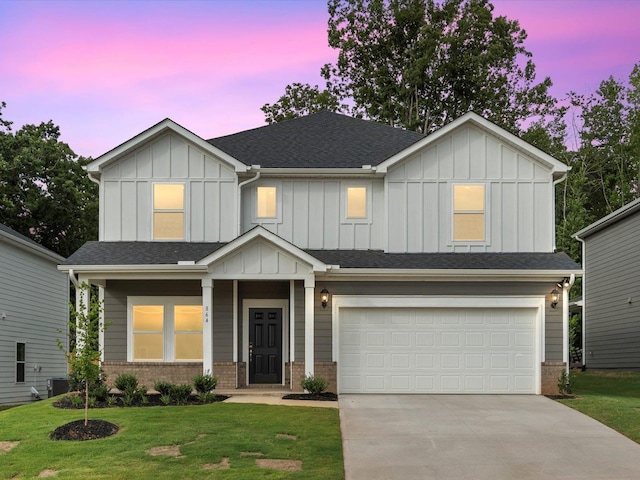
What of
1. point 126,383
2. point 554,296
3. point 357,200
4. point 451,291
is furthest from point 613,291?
point 126,383

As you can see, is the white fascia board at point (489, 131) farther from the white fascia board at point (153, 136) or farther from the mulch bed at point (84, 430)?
the mulch bed at point (84, 430)

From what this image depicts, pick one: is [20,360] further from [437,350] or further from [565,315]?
[565,315]

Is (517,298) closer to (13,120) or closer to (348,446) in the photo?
(348,446)

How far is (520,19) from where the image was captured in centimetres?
3938

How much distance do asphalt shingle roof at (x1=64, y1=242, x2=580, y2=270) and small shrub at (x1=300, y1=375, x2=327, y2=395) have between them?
2788 millimetres

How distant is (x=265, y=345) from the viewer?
62.5 ft

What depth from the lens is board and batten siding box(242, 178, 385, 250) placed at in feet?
64.0

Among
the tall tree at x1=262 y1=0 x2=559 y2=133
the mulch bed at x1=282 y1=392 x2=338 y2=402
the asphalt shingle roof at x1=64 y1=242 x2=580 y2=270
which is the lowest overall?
the mulch bed at x1=282 y1=392 x2=338 y2=402

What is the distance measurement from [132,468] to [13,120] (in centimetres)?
2836

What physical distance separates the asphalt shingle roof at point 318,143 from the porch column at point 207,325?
4.01 meters

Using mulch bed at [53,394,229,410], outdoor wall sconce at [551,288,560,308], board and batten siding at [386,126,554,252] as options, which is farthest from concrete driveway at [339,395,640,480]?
board and batten siding at [386,126,554,252]

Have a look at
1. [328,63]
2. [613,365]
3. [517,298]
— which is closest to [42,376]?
[517,298]

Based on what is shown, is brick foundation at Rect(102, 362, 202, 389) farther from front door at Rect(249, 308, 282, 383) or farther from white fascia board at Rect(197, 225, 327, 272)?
white fascia board at Rect(197, 225, 327, 272)

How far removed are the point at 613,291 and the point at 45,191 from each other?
80.9 ft
